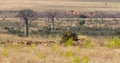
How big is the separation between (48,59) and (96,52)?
3.09 metres

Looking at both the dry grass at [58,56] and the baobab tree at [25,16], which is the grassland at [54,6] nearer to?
the baobab tree at [25,16]

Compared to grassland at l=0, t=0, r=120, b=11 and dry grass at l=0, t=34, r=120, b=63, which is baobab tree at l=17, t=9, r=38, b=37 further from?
grassland at l=0, t=0, r=120, b=11

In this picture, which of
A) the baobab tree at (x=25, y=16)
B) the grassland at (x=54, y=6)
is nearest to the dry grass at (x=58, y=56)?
the baobab tree at (x=25, y=16)

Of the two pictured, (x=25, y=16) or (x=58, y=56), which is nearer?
(x=58, y=56)

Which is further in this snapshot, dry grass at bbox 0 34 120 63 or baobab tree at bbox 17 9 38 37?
baobab tree at bbox 17 9 38 37

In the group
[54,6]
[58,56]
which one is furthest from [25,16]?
[54,6]

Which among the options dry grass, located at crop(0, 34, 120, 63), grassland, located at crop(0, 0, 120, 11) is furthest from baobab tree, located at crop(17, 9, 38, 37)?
grassland, located at crop(0, 0, 120, 11)

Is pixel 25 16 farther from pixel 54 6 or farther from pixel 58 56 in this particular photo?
pixel 54 6

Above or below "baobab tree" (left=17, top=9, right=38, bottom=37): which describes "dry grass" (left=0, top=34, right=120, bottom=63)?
above

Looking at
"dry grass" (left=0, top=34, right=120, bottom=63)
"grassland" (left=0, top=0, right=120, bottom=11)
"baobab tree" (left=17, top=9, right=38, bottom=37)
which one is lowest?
"grassland" (left=0, top=0, right=120, bottom=11)

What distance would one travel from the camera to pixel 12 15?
328 feet

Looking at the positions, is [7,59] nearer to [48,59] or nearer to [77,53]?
[48,59]

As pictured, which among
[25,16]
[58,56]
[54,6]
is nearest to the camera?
[58,56]

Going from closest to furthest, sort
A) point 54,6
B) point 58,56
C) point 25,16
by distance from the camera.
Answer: point 58,56 → point 25,16 → point 54,6
